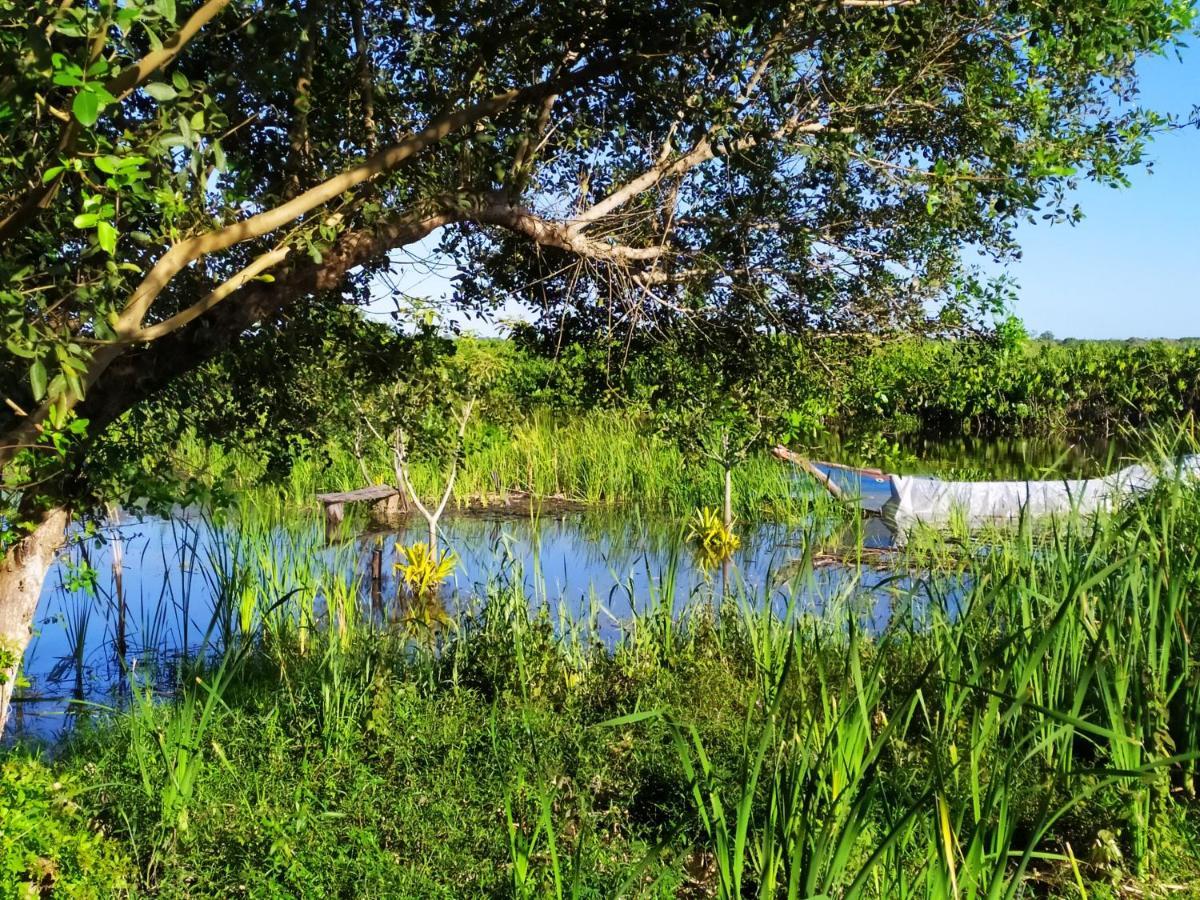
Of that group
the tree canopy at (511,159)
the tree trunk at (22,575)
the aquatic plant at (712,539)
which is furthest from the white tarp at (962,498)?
the tree trunk at (22,575)

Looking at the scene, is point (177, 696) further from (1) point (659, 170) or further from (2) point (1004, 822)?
(2) point (1004, 822)

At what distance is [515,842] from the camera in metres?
2.69

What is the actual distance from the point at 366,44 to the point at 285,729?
286 cm

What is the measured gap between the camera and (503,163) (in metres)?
3.17

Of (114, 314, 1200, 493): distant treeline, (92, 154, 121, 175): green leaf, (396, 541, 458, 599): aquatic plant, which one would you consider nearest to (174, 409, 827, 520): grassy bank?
(396, 541, 458, 599): aquatic plant

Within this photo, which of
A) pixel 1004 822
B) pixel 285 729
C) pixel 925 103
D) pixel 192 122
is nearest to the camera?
pixel 192 122

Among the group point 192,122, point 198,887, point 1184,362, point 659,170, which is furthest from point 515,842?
point 1184,362

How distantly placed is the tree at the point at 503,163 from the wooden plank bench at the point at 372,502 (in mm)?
6246

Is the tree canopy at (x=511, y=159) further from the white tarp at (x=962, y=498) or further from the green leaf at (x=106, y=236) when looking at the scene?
the white tarp at (x=962, y=498)

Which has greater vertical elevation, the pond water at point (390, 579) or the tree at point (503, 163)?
the tree at point (503, 163)

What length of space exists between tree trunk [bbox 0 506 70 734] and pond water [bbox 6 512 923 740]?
5.9 inches

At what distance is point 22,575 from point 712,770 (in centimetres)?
200

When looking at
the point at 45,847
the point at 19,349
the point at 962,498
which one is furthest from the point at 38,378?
the point at 962,498

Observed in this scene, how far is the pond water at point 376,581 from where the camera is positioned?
5789mm
